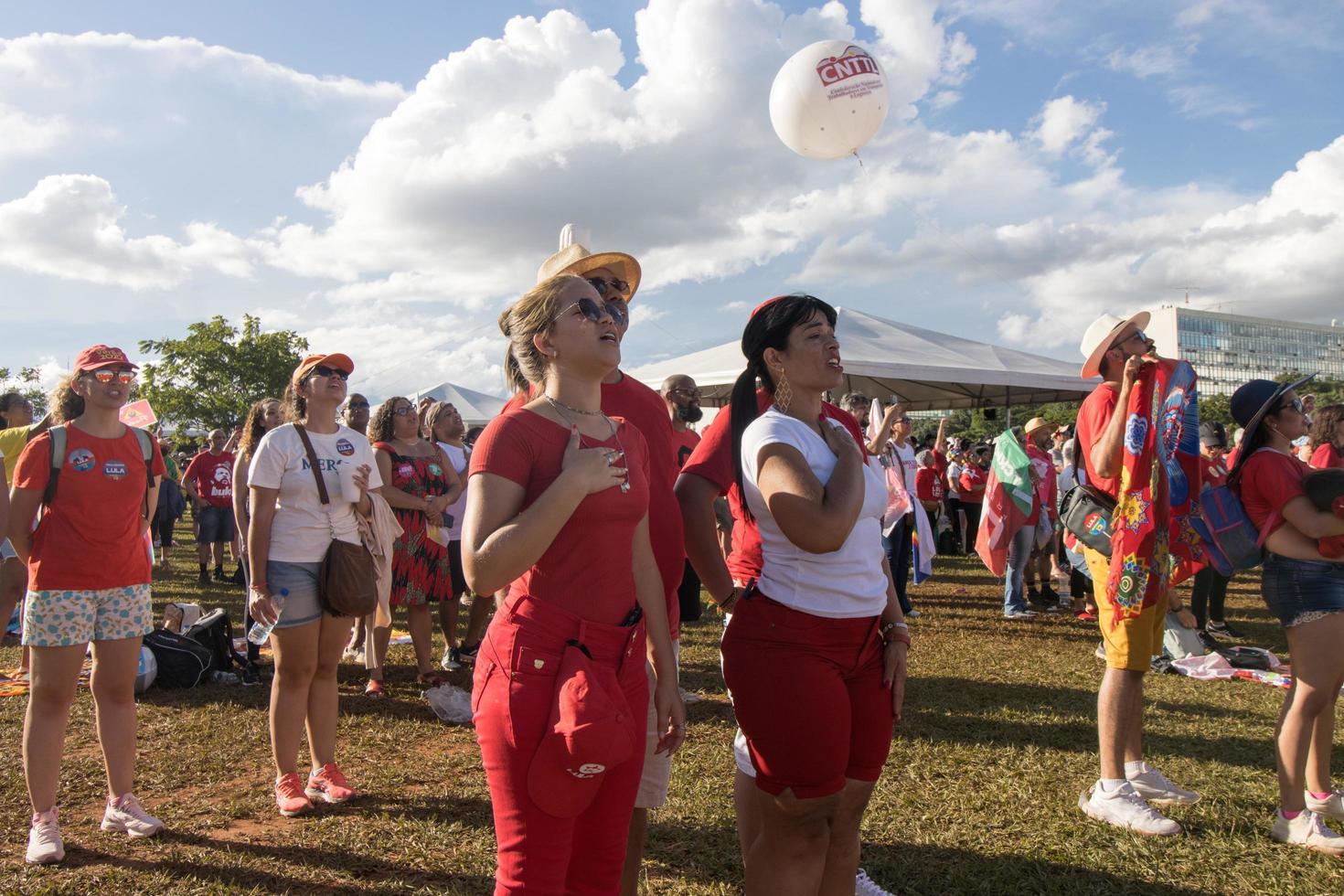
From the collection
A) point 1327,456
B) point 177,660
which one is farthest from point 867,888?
point 177,660

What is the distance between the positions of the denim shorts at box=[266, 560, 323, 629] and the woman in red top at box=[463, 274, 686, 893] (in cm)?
226

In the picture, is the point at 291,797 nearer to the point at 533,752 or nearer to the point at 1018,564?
the point at 533,752

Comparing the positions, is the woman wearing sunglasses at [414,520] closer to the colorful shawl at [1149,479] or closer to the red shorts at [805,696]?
the red shorts at [805,696]

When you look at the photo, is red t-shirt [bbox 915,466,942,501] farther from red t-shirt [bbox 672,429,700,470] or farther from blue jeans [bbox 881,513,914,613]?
red t-shirt [bbox 672,429,700,470]

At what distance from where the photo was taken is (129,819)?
3.70 metres

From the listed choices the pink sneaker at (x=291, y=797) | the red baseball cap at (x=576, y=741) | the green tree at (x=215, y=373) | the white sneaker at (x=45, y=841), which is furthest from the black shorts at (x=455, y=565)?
the green tree at (x=215, y=373)

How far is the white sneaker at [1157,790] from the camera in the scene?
12.8 ft

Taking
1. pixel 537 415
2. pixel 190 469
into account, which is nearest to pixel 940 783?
pixel 537 415

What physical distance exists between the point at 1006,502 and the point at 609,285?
22.9ft

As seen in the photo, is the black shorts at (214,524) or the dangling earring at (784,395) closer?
the dangling earring at (784,395)

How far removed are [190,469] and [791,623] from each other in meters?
11.5

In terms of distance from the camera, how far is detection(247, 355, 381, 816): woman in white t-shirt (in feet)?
12.7

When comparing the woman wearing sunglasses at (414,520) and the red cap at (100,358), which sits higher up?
the red cap at (100,358)

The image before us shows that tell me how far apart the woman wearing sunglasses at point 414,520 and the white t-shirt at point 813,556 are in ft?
13.6
